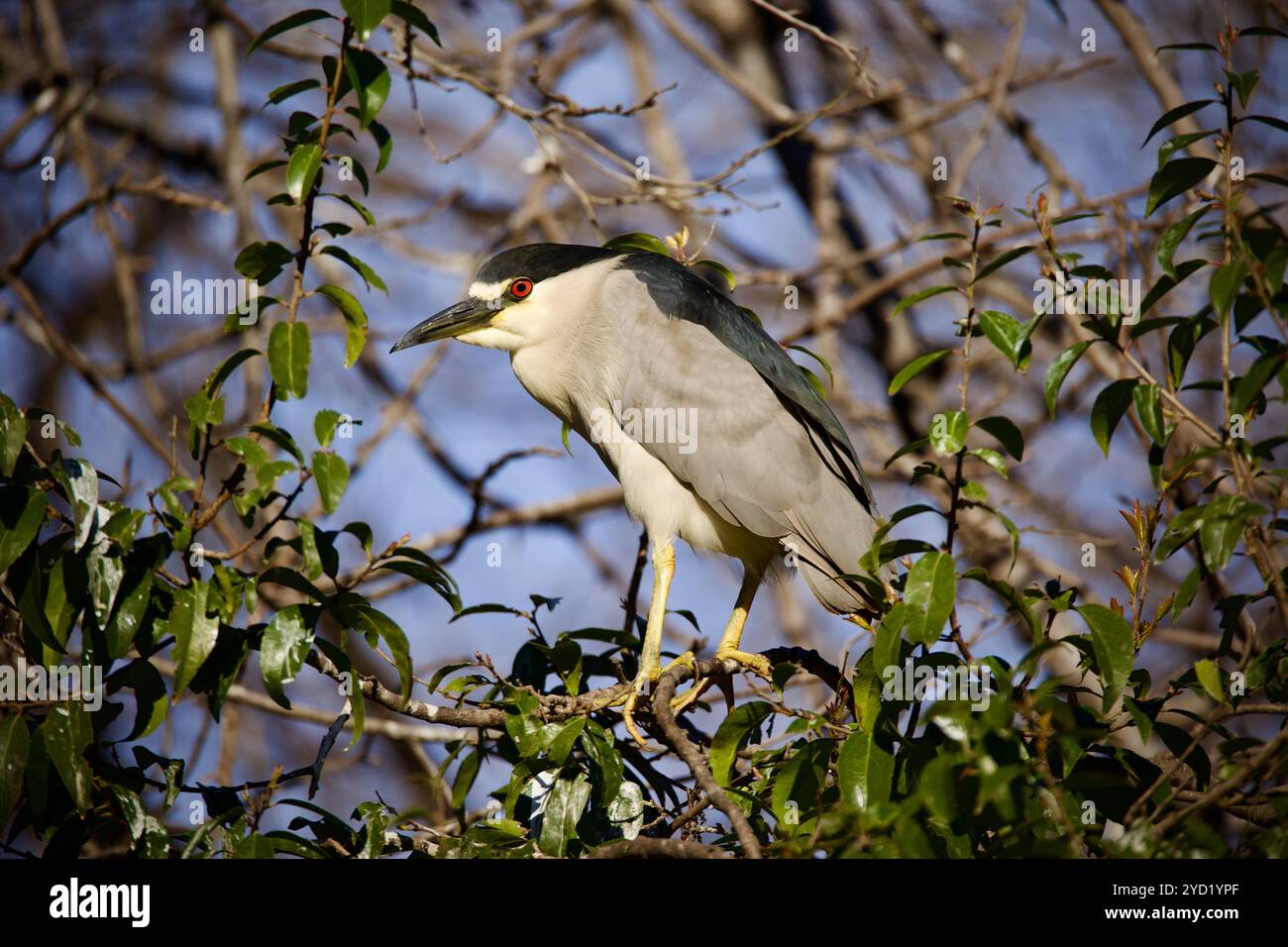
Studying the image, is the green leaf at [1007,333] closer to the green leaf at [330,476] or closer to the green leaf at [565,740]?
the green leaf at [565,740]

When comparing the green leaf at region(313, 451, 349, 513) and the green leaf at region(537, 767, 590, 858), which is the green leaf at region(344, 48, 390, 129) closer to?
the green leaf at region(313, 451, 349, 513)

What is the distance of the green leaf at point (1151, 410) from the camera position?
2.37 m

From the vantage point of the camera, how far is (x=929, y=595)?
2.17m

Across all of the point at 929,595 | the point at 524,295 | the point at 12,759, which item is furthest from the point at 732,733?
the point at 524,295

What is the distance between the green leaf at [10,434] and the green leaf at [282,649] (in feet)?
2.01

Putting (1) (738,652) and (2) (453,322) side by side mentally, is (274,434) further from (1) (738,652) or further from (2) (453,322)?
(1) (738,652)

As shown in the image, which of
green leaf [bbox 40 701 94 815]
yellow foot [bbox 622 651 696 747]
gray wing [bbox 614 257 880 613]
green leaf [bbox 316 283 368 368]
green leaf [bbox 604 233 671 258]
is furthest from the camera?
gray wing [bbox 614 257 880 613]

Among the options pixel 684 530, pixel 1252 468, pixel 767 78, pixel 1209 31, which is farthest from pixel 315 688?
pixel 1209 31

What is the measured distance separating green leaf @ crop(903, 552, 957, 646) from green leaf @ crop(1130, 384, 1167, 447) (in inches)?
21.9

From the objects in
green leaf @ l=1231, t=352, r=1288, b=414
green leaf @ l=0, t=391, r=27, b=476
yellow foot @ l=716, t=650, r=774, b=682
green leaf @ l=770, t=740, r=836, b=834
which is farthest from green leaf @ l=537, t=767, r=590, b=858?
green leaf @ l=1231, t=352, r=1288, b=414

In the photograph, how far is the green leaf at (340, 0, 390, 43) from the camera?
2.42 meters

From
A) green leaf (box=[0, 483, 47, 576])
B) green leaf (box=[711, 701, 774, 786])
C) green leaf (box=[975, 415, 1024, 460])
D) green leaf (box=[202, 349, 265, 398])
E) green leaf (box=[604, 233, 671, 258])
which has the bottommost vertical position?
green leaf (box=[711, 701, 774, 786])

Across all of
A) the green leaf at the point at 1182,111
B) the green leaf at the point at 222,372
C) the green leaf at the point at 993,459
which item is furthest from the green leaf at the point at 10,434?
the green leaf at the point at 1182,111
